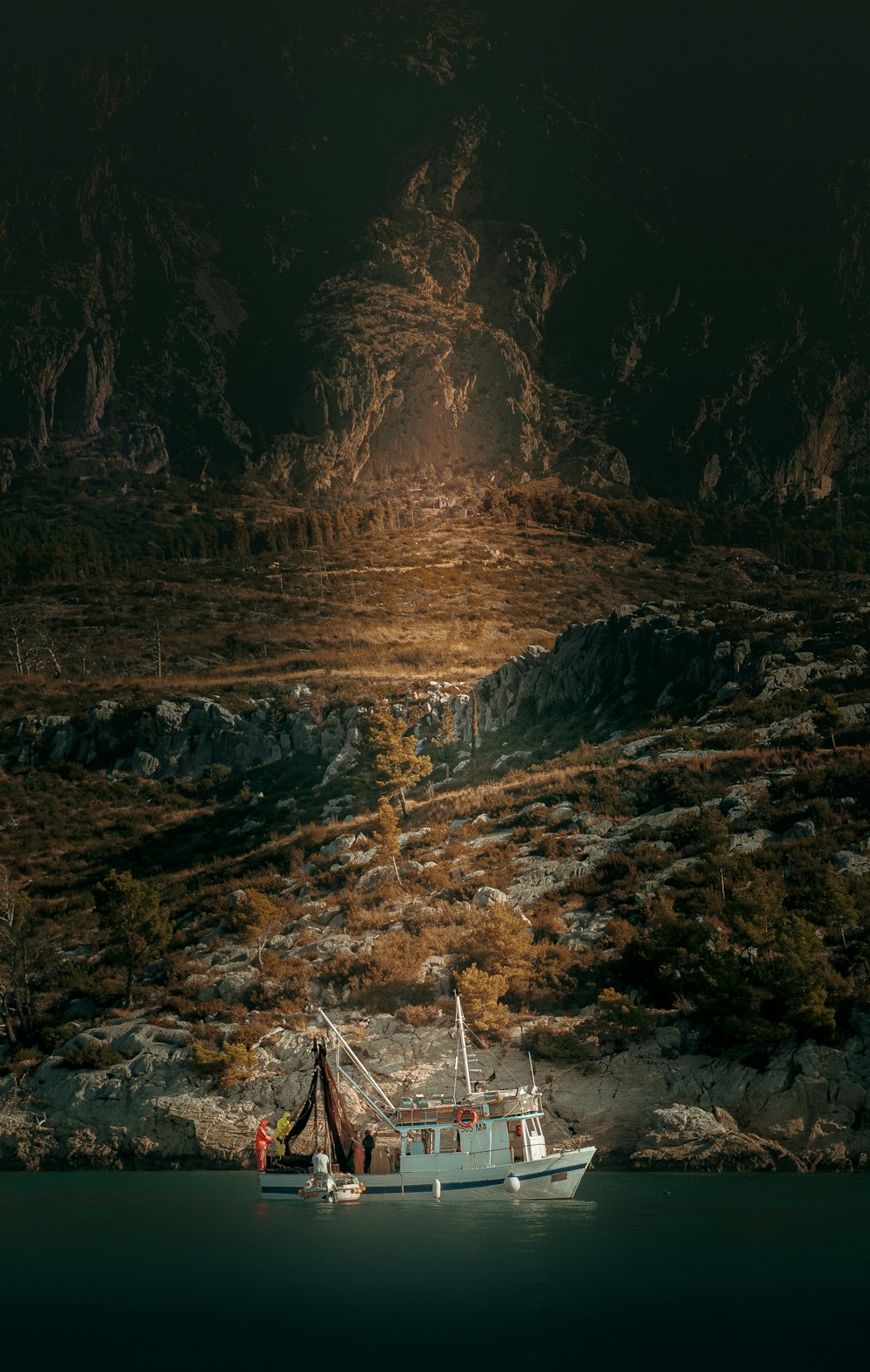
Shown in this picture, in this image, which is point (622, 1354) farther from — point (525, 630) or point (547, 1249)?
point (525, 630)

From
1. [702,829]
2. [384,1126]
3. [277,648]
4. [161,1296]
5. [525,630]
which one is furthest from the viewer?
[525,630]

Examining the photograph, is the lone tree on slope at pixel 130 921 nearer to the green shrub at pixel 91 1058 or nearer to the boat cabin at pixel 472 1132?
the green shrub at pixel 91 1058

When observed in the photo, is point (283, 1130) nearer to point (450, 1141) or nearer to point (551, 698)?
point (450, 1141)

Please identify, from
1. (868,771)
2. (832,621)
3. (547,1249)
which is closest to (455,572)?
(832,621)

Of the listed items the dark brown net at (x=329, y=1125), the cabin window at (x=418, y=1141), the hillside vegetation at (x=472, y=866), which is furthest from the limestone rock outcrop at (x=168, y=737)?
the cabin window at (x=418, y=1141)

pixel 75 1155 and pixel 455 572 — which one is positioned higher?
pixel 455 572

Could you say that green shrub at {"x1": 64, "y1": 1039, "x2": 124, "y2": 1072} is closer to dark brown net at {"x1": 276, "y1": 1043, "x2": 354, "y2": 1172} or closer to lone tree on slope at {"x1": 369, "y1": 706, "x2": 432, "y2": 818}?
dark brown net at {"x1": 276, "y1": 1043, "x2": 354, "y2": 1172}
